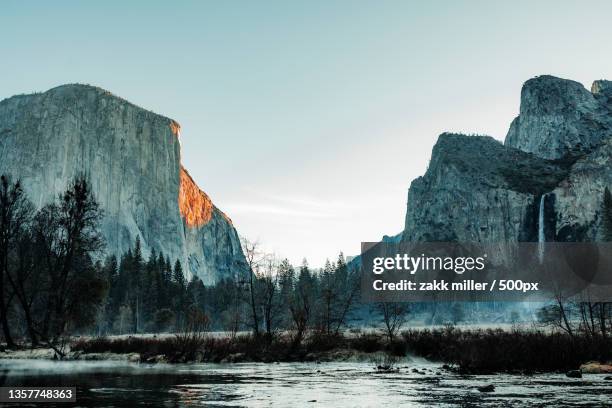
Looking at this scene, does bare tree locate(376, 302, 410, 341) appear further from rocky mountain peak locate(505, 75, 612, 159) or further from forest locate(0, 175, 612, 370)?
rocky mountain peak locate(505, 75, 612, 159)

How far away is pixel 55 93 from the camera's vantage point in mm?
169750

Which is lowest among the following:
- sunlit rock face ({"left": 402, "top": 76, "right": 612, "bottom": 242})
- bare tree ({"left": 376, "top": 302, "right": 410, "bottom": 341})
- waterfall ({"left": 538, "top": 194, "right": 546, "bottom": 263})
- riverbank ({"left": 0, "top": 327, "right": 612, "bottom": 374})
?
riverbank ({"left": 0, "top": 327, "right": 612, "bottom": 374})

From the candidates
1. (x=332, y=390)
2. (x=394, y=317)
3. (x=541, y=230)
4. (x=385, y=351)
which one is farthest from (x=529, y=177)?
(x=332, y=390)

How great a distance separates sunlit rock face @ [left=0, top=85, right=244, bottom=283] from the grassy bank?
12551 cm

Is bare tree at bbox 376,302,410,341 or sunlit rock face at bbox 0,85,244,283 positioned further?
sunlit rock face at bbox 0,85,244,283

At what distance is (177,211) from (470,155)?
280 feet

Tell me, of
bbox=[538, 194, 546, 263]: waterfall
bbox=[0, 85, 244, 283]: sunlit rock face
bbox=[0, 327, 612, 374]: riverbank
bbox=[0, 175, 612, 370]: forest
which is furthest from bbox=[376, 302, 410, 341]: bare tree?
bbox=[0, 85, 244, 283]: sunlit rock face

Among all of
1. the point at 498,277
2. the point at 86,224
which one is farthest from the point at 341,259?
the point at 86,224

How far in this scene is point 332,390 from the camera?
599 inches

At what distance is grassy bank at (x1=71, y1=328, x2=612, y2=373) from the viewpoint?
69.8ft

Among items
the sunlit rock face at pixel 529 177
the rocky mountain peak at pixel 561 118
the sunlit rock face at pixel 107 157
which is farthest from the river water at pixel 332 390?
the rocky mountain peak at pixel 561 118

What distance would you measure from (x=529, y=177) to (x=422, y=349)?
11836 cm

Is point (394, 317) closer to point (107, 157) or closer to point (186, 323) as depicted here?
point (186, 323)

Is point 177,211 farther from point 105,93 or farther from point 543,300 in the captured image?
point 543,300
